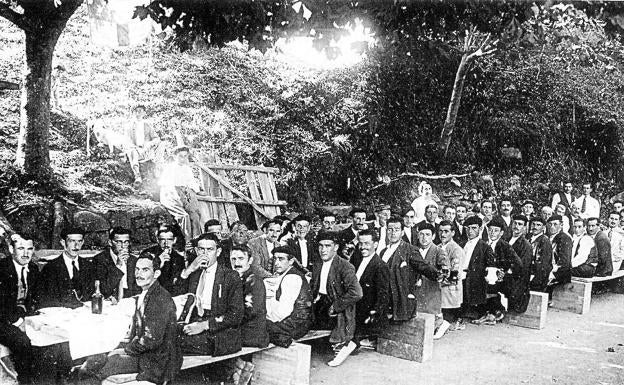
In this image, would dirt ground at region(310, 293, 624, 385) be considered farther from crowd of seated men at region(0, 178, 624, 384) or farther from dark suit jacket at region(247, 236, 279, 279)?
dark suit jacket at region(247, 236, 279, 279)

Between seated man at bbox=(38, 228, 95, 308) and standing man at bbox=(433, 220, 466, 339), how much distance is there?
14.0 ft

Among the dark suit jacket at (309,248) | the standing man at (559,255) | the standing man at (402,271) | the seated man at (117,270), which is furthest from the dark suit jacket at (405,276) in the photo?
the standing man at (559,255)

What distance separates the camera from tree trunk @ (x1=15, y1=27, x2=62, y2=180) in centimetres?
869

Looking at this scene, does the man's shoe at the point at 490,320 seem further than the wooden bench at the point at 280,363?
Yes

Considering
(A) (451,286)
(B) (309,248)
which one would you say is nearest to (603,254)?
(A) (451,286)

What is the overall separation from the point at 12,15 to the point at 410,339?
6814mm

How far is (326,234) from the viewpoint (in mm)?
6797

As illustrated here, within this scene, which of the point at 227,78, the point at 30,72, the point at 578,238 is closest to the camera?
the point at 30,72

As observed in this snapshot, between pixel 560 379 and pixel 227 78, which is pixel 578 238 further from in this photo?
pixel 227 78

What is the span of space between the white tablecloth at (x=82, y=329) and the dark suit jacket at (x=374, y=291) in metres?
2.90

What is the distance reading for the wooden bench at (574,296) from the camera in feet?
32.0

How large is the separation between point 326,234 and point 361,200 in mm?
7657

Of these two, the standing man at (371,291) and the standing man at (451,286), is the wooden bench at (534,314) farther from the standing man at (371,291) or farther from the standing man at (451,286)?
the standing man at (371,291)

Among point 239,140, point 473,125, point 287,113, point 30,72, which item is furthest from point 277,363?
point 473,125
